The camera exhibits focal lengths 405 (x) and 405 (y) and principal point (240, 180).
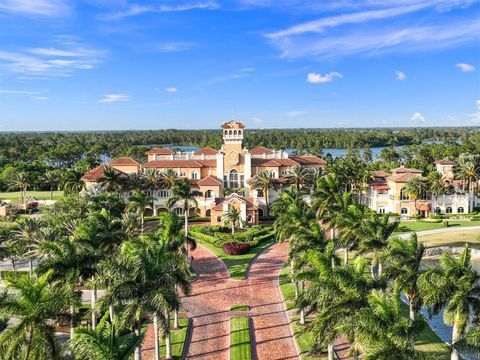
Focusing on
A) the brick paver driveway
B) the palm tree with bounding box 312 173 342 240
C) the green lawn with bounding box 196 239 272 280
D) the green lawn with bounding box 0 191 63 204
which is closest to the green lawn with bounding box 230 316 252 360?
the brick paver driveway

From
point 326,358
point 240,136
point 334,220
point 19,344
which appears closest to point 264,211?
point 240,136

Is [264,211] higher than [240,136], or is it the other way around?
[240,136]

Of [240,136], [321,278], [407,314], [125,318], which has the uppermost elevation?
[240,136]

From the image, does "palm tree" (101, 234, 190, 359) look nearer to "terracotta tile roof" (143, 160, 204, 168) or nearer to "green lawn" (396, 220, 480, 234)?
"green lawn" (396, 220, 480, 234)

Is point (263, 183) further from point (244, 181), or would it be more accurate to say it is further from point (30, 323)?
point (30, 323)

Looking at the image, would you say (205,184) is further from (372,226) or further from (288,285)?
(372,226)

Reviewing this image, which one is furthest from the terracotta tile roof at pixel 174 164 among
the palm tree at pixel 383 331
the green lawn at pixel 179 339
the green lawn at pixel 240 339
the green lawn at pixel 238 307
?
the palm tree at pixel 383 331

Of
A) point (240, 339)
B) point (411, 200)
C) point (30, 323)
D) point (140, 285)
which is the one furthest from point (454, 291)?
point (411, 200)
